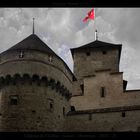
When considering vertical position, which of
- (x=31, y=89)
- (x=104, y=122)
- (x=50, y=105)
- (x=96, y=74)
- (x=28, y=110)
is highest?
(x=96, y=74)

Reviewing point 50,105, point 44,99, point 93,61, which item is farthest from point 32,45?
point 93,61

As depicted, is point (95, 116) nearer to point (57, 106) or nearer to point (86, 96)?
point (57, 106)

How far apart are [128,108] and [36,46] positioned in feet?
24.6

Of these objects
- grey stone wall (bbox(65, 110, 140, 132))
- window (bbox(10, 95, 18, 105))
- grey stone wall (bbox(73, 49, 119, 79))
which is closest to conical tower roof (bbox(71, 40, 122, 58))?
grey stone wall (bbox(73, 49, 119, 79))

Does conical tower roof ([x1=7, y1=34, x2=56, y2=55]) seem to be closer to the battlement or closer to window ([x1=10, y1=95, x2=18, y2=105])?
the battlement

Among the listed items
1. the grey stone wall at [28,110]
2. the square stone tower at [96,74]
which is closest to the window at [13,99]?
the grey stone wall at [28,110]

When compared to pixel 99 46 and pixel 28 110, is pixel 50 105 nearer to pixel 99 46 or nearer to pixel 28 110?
pixel 28 110

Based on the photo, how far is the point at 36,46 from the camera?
87.8 feet

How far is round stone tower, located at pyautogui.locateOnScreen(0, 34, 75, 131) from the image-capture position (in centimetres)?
2428

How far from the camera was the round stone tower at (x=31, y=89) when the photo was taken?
24281 millimetres

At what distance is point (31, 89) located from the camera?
24.8 m
